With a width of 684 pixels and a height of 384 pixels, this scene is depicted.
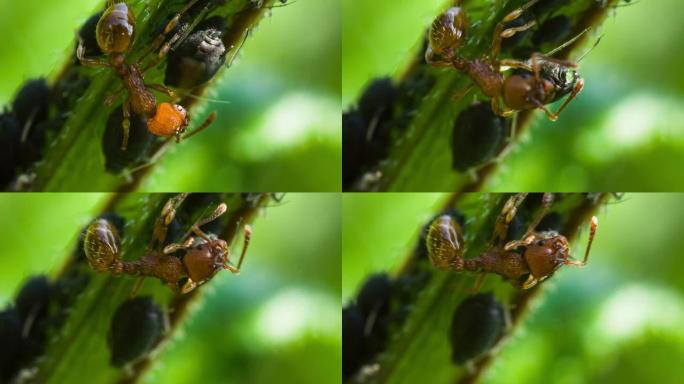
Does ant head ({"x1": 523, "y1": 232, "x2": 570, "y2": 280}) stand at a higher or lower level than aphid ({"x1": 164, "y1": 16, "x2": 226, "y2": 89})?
lower

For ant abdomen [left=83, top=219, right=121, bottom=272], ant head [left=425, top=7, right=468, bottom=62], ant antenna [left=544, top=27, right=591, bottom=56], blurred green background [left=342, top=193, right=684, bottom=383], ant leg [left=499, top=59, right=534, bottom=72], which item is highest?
ant head [left=425, top=7, right=468, bottom=62]

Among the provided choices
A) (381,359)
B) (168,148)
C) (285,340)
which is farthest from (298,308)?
(168,148)

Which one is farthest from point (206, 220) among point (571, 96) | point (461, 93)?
point (571, 96)

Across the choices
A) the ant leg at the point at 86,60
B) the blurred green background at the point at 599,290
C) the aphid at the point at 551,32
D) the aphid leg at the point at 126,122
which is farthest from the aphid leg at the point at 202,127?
the aphid at the point at 551,32

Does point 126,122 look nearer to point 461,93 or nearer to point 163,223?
point 163,223

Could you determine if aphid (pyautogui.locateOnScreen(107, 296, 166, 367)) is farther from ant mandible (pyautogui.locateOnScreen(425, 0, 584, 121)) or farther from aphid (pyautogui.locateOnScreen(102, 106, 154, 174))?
ant mandible (pyautogui.locateOnScreen(425, 0, 584, 121))

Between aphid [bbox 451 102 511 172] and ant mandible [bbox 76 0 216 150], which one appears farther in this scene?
aphid [bbox 451 102 511 172]

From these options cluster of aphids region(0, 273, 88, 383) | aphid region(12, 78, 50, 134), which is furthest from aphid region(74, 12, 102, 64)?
cluster of aphids region(0, 273, 88, 383)
